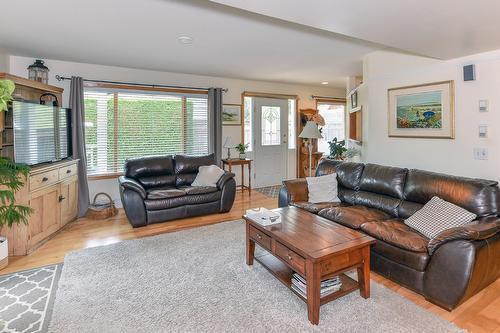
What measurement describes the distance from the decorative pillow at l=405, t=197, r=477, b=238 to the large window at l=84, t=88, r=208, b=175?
13.4 ft

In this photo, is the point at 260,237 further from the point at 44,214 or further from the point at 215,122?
the point at 215,122

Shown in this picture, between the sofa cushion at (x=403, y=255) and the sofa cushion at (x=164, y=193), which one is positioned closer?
the sofa cushion at (x=403, y=255)

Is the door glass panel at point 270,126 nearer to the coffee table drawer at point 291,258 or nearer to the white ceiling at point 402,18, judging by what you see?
the white ceiling at point 402,18

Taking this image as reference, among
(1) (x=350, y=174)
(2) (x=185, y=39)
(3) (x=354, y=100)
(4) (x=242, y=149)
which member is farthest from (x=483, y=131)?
(4) (x=242, y=149)

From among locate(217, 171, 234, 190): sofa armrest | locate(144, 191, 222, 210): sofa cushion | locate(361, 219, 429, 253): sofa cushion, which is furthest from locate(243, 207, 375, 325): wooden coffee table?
locate(217, 171, 234, 190): sofa armrest

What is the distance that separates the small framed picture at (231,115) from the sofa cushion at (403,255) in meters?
4.15

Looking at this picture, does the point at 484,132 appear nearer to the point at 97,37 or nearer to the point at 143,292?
the point at 143,292

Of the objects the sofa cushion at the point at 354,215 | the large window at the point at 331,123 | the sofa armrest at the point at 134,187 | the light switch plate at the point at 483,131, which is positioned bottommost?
the sofa cushion at the point at 354,215

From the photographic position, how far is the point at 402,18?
7.06 feet

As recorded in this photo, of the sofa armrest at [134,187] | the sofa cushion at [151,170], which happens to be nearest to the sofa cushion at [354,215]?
the sofa armrest at [134,187]

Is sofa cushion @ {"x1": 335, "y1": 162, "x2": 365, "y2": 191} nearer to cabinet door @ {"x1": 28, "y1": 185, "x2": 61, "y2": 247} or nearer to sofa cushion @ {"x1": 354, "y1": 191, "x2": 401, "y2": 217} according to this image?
sofa cushion @ {"x1": 354, "y1": 191, "x2": 401, "y2": 217}

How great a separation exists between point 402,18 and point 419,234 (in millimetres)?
1690

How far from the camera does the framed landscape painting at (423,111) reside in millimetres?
3373

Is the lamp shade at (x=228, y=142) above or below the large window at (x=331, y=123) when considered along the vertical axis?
below
